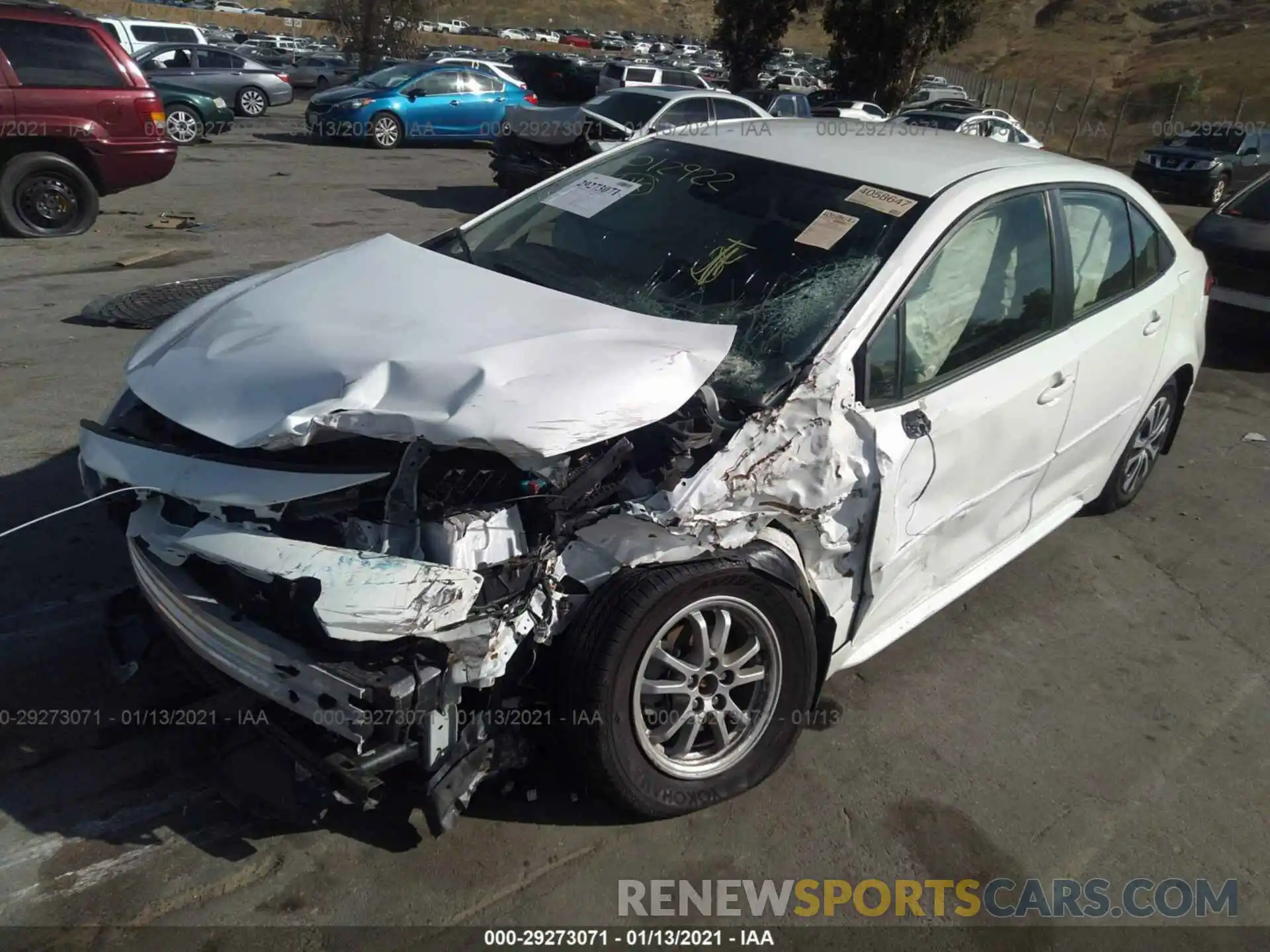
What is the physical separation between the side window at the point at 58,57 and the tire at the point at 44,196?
0.67 metres

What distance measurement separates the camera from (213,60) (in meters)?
21.3

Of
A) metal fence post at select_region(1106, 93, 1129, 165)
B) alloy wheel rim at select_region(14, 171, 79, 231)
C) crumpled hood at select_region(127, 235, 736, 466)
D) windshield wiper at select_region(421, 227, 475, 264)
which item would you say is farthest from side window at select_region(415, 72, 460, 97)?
metal fence post at select_region(1106, 93, 1129, 165)

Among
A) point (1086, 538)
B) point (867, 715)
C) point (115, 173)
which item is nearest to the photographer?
point (867, 715)

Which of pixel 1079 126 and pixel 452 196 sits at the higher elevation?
pixel 452 196

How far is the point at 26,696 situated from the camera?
3.22m

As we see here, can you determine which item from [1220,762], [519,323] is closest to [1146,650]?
[1220,762]

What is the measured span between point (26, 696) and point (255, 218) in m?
8.67

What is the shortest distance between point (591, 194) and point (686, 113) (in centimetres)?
1040

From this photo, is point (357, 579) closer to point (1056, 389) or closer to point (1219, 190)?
point (1056, 389)

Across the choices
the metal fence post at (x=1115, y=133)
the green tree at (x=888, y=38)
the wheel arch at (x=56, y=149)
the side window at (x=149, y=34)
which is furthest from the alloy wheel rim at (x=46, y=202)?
the metal fence post at (x=1115, y=133)

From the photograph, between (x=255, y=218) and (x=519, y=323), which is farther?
(x=255, y=218)

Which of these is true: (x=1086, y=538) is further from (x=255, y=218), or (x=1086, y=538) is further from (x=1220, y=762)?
(x=255, y=218)

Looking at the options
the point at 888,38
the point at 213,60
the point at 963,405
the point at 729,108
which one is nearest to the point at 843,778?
the point at 963,405

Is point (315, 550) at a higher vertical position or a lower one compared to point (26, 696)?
higher
